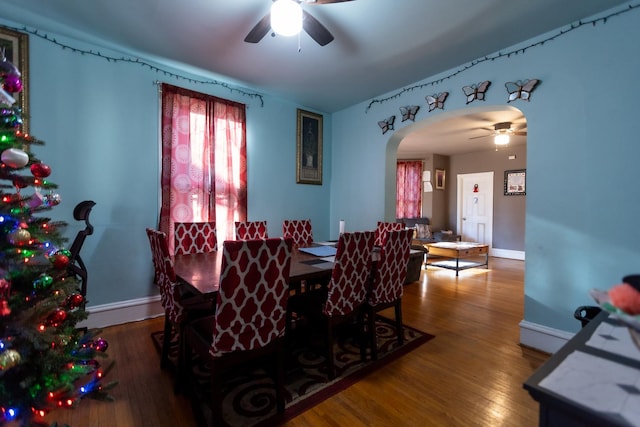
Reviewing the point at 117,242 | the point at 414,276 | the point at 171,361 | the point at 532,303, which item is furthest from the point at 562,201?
the point at 117,242

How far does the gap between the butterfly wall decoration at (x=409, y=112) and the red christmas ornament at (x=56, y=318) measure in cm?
344

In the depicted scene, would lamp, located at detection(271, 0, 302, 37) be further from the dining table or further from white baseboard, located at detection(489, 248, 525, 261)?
white baseboard, located at detection(489, 248, 525, 261)

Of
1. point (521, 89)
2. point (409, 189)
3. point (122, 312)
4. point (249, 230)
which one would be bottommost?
point (122, 312)

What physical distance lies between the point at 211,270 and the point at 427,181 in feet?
20.9

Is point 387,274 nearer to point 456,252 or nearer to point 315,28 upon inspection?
point 315,28

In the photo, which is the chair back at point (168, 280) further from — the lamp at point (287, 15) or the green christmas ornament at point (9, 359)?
the lamp at point (287, 15)

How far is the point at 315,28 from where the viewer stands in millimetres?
1975

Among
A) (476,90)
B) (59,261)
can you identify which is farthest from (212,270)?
(476,90)

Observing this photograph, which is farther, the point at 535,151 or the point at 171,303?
the point at 535,151

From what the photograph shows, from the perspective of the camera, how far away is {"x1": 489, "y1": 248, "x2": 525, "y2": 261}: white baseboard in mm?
6141

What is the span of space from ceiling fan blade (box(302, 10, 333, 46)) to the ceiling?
20cm

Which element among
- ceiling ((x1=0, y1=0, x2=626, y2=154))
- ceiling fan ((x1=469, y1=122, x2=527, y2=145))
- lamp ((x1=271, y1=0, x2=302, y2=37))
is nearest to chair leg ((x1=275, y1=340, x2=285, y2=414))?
lamp ((x1=271, y1=0, x2=302, y2=37))

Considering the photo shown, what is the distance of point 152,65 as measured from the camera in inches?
113

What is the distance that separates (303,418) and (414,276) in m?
3.09
